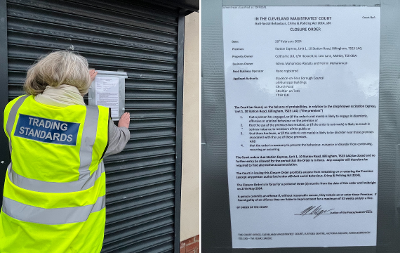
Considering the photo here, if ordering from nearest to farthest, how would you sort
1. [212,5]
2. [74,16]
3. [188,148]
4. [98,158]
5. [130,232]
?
[212,5], [98,158], [74,16], [130,232], [188,148]

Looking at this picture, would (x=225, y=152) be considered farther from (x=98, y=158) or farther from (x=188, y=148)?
(x=188, y=148)

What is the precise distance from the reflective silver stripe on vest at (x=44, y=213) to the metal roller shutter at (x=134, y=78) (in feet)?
2.99

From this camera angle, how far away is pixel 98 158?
1.96 metres

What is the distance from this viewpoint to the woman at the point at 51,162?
1.80m

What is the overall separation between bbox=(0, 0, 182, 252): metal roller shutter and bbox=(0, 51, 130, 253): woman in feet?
2.03

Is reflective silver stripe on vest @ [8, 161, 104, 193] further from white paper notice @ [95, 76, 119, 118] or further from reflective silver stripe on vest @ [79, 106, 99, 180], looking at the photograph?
white paper notice @ [95, 76, 119, 118]

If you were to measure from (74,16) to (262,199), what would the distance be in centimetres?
215

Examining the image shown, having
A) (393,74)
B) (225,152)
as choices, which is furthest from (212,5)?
(393,74)

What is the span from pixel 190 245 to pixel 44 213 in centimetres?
228

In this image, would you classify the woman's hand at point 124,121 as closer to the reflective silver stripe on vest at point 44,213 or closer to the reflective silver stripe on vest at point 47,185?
the reflective silver stripe on vest at point 47,185

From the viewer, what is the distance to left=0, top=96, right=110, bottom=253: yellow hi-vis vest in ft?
5.90

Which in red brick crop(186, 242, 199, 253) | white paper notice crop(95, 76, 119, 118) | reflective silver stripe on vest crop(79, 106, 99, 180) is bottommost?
red brick crop(186, 242, 199, 253)

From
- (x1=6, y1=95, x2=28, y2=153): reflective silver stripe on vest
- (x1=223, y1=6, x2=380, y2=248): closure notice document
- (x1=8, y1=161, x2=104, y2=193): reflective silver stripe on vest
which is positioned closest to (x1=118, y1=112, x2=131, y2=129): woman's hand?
(x1=8, y1=161, x2=104, y2=193): reflective silver stripe on vest
